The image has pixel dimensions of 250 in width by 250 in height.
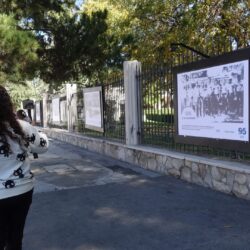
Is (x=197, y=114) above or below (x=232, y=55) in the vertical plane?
below

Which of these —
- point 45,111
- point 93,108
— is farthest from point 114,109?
point 45,111

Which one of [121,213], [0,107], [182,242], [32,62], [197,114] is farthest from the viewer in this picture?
[32,62]

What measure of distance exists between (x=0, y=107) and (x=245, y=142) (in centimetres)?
459

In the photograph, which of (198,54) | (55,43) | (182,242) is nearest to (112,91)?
(55,43)

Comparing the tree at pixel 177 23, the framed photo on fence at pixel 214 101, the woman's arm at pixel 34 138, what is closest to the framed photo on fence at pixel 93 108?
the tree at pixel 177 23

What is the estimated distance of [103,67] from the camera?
12094 mm

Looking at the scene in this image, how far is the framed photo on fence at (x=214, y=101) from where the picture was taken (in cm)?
691

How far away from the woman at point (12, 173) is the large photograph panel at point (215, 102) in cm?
431

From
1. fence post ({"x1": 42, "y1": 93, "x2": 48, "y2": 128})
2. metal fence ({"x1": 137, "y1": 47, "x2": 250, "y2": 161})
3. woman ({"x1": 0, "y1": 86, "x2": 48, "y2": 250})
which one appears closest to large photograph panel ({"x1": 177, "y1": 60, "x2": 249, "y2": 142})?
metal fence ({"x1": 137, "y1": 47, "x2": 250, "y2": 161})

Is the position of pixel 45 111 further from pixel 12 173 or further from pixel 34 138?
pixel 12 173

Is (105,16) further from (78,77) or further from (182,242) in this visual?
(182,242)

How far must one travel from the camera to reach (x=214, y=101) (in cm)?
754

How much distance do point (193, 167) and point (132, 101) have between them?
314 cm

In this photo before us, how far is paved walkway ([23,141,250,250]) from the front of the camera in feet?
16.2
